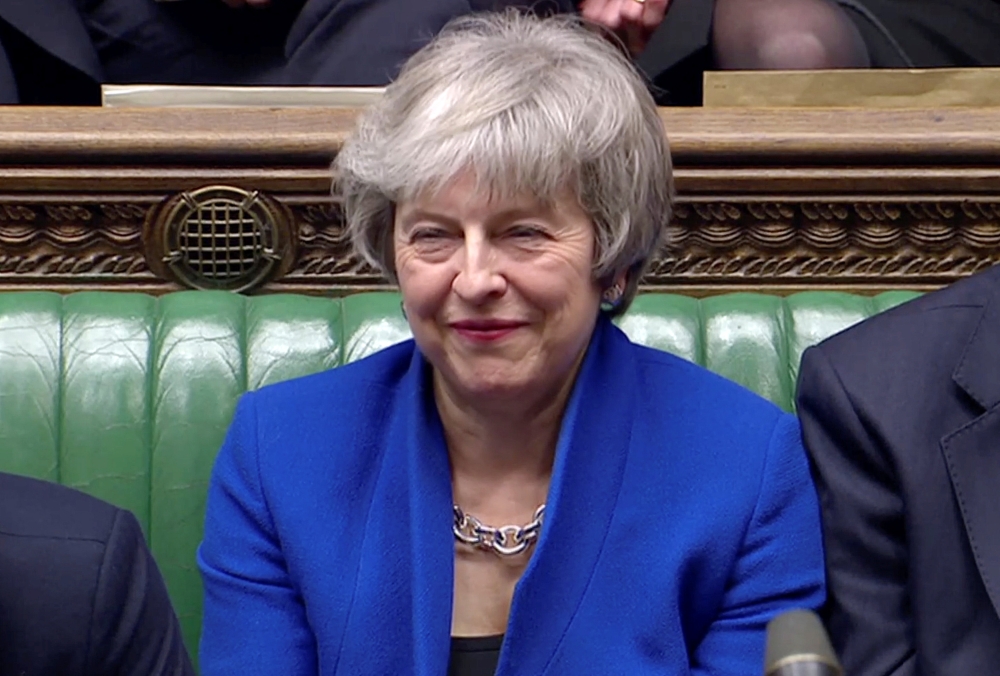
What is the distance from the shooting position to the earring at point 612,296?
1369 mm

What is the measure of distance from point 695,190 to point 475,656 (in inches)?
23.2

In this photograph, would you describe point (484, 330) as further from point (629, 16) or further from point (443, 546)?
point (629, 16)

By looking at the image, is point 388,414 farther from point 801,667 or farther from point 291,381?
point 801,667

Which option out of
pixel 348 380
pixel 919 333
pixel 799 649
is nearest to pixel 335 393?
pixel 348 380

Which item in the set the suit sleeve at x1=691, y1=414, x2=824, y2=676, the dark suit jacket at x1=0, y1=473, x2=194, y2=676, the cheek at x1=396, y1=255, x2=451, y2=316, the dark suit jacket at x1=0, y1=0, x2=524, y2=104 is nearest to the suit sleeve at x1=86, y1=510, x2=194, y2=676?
the dark suit jacket at x1=0, y1=473, x2=194, y2=676

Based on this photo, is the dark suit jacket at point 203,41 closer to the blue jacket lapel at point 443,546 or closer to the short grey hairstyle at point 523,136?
the short grey hairstyle at point 523,136

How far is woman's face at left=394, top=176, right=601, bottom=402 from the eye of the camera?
1.25 m

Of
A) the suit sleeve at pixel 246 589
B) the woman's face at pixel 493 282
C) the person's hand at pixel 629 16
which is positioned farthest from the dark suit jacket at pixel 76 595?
the person's hand at pixel 629 16

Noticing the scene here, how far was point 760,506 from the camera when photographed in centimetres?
129

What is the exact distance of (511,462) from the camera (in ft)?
4.46

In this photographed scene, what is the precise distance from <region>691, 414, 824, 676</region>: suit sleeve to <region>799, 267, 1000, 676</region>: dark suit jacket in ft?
0.05

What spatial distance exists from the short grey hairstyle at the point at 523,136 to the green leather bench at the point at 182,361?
0.27 metres

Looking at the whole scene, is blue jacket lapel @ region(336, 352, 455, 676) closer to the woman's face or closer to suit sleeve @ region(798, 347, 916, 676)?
the woman's face

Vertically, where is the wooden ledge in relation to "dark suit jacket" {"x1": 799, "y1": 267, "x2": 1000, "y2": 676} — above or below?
above
